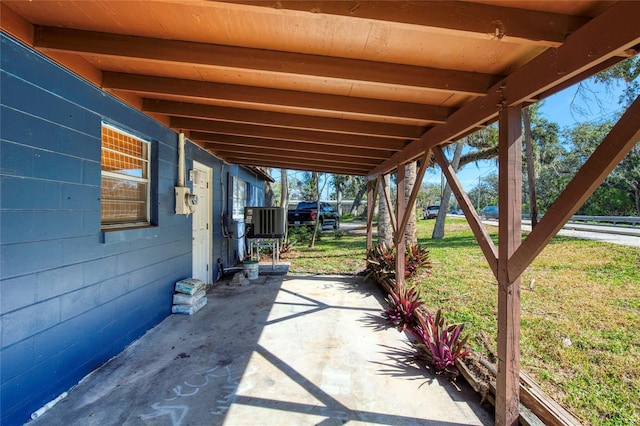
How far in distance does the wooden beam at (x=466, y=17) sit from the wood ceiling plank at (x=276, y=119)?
1.94m

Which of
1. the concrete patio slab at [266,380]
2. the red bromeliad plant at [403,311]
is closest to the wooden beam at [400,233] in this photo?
the red bromeliad plant at [403,311]

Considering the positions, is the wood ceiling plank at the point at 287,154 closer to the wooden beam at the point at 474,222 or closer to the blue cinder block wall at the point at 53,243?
the blue cinder block wall at the point at 53,243

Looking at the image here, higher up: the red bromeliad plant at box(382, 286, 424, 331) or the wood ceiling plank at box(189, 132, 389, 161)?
the wood ceiling plank at box(189, 132, 389, 161)

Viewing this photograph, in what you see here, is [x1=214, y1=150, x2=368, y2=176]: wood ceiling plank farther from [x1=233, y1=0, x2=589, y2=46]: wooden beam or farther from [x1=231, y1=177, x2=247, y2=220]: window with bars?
[x1=233, y1=0, x2=589, y2=46]: wooden beam

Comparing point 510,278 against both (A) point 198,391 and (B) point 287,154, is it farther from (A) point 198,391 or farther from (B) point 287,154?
(B) point 287,154

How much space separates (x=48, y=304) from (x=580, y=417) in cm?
380

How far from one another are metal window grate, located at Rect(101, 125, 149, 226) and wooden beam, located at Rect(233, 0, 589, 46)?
7.44ft

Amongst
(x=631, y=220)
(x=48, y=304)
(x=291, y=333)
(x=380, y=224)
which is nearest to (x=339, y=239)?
(x=380, y=224)

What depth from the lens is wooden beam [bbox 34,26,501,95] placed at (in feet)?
6.41

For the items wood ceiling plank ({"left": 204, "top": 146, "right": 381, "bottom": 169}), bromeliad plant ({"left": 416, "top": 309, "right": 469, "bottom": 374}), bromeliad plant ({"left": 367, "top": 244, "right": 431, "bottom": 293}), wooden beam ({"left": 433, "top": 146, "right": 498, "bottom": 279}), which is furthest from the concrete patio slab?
wood ceiling plank ({"left": 204, "top": 146, "right": 381, "bottom": 169})

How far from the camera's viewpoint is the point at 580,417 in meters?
2.03

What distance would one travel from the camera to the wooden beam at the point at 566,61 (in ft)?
4.28

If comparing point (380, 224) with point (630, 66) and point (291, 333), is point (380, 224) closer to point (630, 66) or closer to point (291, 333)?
point (291, 333)

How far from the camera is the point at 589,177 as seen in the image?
4.83 ft
